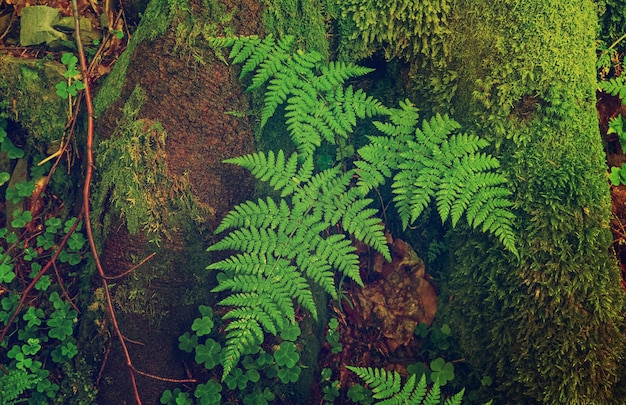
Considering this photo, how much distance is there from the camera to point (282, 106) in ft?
11.0

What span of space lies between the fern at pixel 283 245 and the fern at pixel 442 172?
248 mm

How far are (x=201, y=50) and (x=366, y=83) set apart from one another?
1.24 m

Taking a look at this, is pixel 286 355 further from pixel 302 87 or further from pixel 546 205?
pixel 546 205

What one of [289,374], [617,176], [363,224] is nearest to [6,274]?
[289,374]

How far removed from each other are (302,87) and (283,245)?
105 cm

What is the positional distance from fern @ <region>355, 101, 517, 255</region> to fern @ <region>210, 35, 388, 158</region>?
25cm

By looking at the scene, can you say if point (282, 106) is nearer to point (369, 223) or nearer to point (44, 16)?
point (369, 223)

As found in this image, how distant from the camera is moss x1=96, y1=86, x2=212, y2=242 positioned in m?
3.06

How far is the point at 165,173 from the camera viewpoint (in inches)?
122

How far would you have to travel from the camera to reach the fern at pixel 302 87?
9.94 feet

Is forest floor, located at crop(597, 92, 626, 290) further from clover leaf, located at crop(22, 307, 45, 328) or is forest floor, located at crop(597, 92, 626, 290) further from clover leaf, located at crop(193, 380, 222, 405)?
clover leaf, located at crop(22, 307, 45, 328)

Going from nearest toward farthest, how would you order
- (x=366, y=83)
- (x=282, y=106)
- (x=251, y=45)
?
(x=251, y=45) → (x=282, y=106) → (x=366, y=83)

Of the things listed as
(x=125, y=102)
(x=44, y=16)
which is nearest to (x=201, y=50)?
(x=125, y=102)

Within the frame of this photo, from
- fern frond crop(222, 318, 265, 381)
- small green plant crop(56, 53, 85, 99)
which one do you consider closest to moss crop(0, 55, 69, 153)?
small green plant crop(56, 53, 85, 99)
